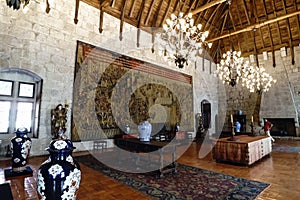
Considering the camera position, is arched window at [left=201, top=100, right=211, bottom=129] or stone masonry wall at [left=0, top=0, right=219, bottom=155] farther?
arched window at [left=201, top=100, right=211, bottom=129]

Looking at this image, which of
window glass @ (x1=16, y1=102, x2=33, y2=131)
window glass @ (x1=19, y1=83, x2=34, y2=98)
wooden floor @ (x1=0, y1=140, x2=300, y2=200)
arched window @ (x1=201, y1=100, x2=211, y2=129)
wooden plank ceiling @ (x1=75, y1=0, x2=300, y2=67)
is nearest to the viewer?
wooden floor @ (x1=0, y1=140, x2=300, y2=200)

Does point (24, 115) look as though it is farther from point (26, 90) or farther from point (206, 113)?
point (206, 113)

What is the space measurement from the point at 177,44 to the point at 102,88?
3.02 metres

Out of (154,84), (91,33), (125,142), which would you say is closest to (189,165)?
(125,142)

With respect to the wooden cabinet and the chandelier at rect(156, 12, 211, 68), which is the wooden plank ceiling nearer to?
the chandelier at rect(156, 12, 211, 68)

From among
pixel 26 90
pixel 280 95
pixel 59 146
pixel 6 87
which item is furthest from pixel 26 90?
pixel 280 95

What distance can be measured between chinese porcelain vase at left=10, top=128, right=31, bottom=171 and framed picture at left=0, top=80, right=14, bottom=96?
2120mm

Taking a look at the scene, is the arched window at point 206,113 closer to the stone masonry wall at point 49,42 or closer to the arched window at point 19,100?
the stone masonry wall at point 49,42

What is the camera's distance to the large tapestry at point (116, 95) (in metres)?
5.91

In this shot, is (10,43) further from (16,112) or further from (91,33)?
(91,33)

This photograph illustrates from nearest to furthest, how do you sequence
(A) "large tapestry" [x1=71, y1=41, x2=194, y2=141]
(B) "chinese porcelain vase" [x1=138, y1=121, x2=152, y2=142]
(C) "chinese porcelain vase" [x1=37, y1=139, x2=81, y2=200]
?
(C) "chinese porcelain vase" [x1=37, y1=139, x2=81, y2=200] < (B) "chinese porcelain vase" [x1=138, y1=121, x2=152, y2=142] < (A) "large tapestry" [x1=71, y1=41, x2=194, y2=141]

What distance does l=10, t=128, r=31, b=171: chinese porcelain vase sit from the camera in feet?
11.1

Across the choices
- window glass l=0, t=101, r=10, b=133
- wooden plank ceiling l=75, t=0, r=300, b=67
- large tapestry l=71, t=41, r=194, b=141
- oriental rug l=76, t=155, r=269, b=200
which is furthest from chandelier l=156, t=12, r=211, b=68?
window glass l=0, t=101, r=10, b=133

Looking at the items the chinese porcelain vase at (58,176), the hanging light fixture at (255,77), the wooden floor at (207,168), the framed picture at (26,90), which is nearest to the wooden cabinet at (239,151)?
the wooden floor at (207,168)
